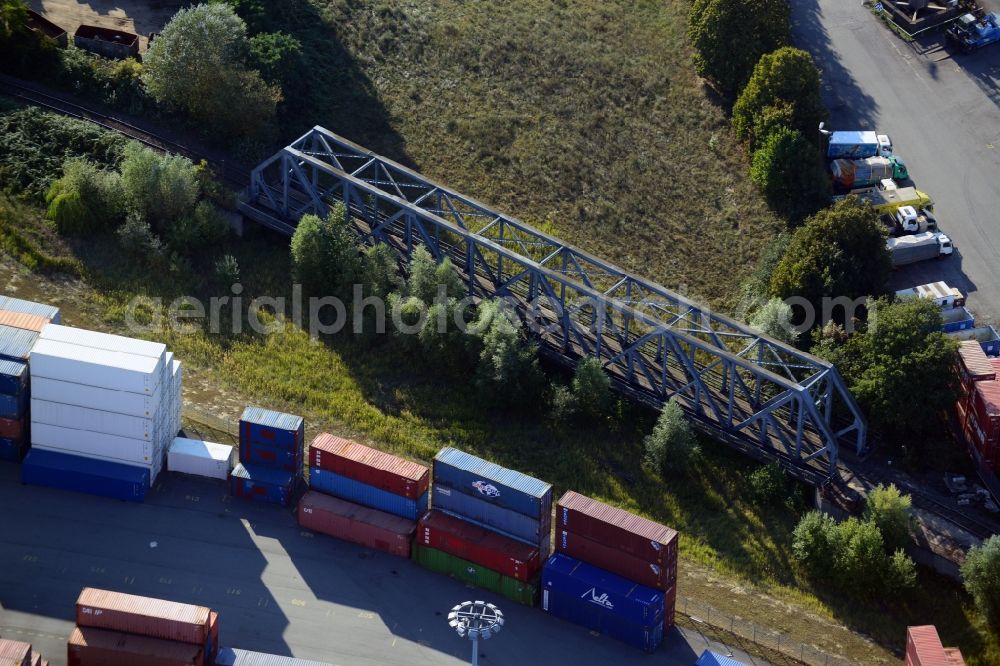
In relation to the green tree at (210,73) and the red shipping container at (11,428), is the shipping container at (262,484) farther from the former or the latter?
the green tree at (210,73)

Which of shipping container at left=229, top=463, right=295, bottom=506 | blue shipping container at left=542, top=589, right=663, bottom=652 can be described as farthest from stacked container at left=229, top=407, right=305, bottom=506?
blue shipping container at left=542, top=589, right=663, bottom=652

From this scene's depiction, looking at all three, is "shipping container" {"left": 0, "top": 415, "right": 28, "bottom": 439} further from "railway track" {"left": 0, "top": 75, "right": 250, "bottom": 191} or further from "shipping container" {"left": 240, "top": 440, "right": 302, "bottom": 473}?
"railway track" {"left": 0, "top": 75, "right": 250, "bottom": 191}

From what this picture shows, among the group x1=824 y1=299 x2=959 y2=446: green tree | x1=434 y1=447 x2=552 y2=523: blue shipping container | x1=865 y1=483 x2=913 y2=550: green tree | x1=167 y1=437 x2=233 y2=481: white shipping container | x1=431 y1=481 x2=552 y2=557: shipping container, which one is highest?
x1=824 y1=299 x2=959 y2=446: green tree

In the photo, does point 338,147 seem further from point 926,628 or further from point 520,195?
point 926,628

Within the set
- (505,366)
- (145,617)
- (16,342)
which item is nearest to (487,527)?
(505,366)

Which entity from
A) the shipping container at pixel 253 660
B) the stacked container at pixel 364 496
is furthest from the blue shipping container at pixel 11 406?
the shipping container at pixel 253 660

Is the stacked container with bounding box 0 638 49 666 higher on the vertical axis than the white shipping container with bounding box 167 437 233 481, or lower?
lower
